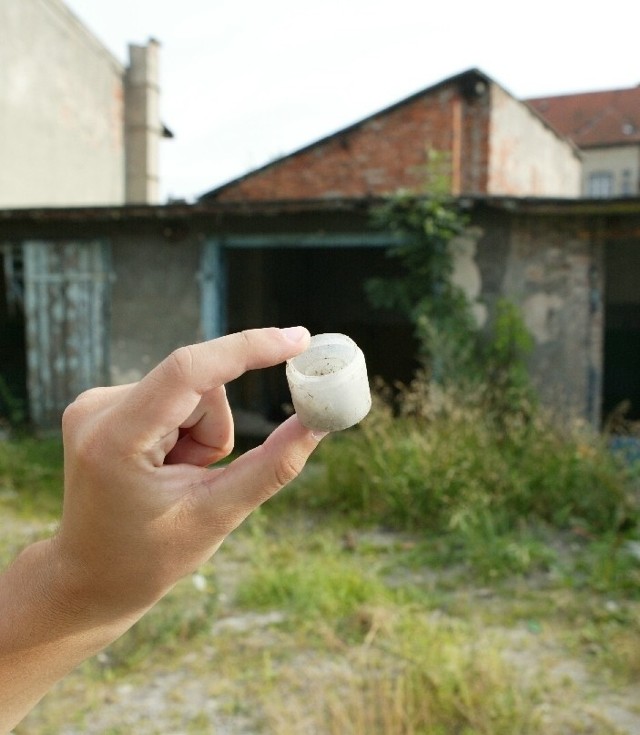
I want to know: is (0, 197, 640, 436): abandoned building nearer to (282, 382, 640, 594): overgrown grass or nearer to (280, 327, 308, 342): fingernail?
(282, 382, 640, 594): overgrown grass

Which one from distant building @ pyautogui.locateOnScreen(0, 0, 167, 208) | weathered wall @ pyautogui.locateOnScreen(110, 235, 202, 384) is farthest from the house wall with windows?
weathered wall @ pyautogui.locateOnScreen(110, 235, 202, 384)

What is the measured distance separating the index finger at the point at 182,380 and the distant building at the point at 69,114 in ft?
43.2

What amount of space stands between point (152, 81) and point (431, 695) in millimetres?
14880

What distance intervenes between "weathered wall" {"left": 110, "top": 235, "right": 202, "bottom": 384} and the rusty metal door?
0.54 feet

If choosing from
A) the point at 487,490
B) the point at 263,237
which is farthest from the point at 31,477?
the point at 487,490

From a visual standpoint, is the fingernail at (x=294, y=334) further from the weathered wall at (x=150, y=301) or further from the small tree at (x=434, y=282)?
the weathered wall at (x=150, y=301)

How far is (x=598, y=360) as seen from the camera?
8.05 m

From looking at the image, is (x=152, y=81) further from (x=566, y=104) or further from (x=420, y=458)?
(x=566, y=104)

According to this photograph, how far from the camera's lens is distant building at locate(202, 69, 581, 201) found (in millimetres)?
13703

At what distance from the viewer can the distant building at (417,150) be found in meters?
13.7

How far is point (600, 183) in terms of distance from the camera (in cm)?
3488

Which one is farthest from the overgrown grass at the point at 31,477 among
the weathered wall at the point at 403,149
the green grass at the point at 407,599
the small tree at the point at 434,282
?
the weathered wall at the point at 403,149

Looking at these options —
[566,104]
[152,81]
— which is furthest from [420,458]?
[566,104]

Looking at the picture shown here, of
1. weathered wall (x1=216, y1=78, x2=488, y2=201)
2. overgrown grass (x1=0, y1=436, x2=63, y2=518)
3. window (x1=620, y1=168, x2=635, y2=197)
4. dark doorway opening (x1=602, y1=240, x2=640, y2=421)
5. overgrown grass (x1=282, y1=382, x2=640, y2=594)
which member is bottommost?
overgrown grass (x1=0, y1=436, x2=63, y2=518)
